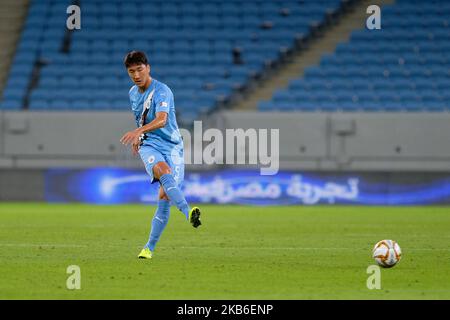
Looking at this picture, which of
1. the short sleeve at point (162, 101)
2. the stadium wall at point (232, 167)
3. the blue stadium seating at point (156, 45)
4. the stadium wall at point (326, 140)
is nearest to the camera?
the short sleeve at point (162, 101)

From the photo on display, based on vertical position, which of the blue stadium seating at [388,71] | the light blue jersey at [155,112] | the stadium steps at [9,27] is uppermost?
the stadium steps at [9,27]

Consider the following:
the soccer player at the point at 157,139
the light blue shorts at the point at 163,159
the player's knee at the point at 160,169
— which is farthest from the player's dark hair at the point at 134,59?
the player's knee at the point at 160,169

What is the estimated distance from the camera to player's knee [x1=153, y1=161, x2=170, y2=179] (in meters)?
10.8

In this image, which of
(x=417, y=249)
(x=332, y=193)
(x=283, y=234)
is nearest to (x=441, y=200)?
(x=332, y=193)

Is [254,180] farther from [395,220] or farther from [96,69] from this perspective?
[96,69]

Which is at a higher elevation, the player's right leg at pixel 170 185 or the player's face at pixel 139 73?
the player's face at pixel 139 73

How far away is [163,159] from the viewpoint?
10922 mm

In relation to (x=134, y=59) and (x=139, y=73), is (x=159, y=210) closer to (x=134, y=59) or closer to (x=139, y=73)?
(x=139, y=73)

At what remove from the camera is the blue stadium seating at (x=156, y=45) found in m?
29.3

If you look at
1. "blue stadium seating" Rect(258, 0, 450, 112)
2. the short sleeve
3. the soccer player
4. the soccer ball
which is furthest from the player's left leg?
"blue stadium seating" Rect(258, 0, 450, 112)

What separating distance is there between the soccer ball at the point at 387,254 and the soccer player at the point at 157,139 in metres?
2.00

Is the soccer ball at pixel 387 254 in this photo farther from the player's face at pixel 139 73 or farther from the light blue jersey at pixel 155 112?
the player's face at pixel 139 73

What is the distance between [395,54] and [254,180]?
8.22 m

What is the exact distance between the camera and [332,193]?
78.5 feet
